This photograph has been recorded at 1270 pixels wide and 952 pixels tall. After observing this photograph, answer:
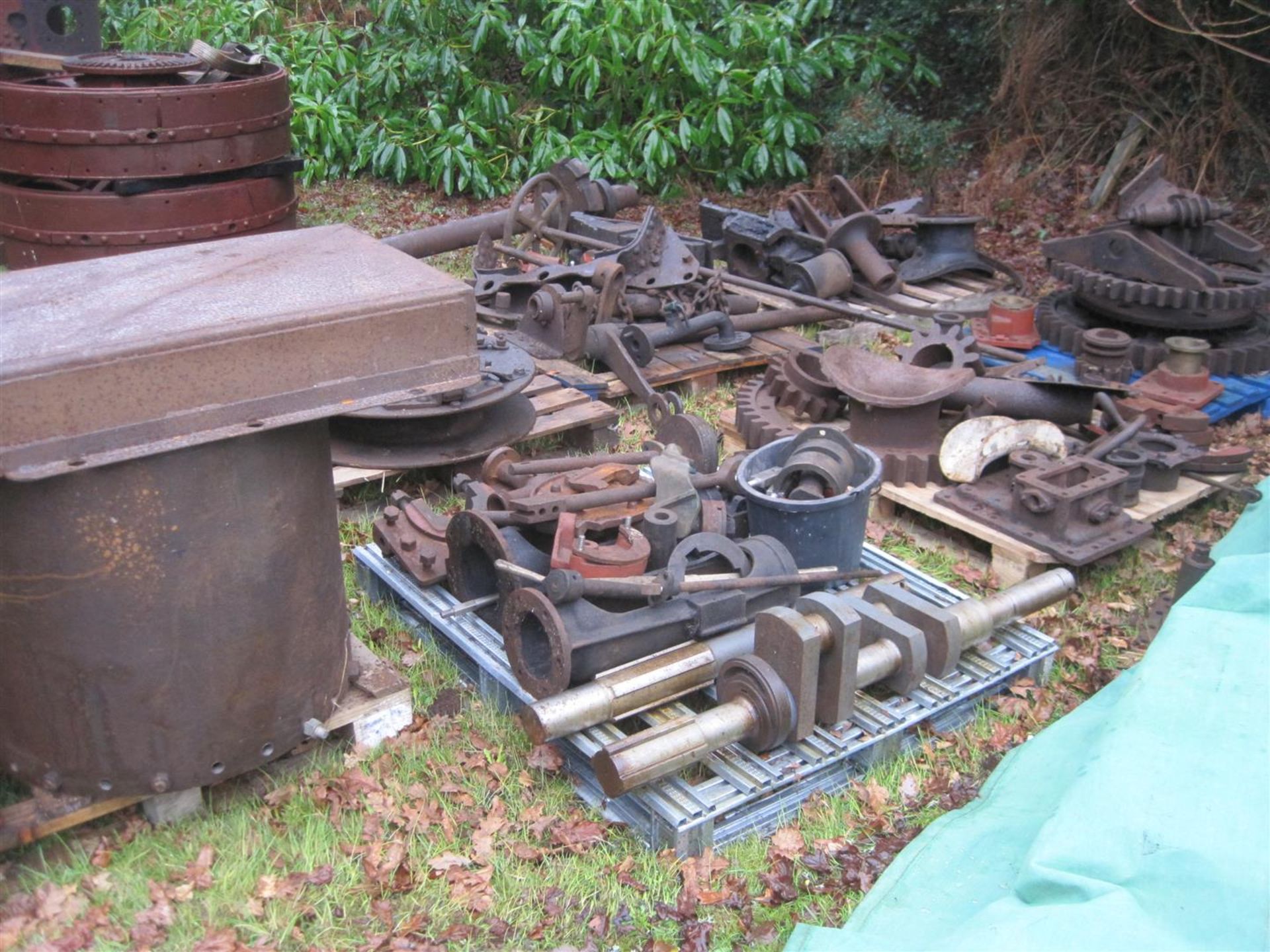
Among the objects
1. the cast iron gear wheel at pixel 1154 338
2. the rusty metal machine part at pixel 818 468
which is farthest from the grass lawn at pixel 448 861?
the cast iron gear wheel at pixel 1154 338

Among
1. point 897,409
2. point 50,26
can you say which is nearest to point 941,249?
point 897,409

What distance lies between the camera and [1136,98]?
764 centimetres

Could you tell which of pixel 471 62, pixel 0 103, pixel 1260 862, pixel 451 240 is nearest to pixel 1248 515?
pixel 1260 862

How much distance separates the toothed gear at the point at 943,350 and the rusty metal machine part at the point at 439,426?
138cm

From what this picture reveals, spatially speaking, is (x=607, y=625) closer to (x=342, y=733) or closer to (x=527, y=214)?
(x=342, y=733)

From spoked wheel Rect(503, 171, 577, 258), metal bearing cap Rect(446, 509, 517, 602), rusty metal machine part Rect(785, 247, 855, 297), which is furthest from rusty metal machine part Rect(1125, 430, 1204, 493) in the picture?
spoked wheel Rect(503, 171, 577, 258)

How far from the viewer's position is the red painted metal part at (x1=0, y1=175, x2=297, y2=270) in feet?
14.9

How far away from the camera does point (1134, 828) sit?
2.01m

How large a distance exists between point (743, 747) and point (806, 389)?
6.04 ft

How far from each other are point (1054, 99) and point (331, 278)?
6.79 m

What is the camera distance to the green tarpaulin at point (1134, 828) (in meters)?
1.85

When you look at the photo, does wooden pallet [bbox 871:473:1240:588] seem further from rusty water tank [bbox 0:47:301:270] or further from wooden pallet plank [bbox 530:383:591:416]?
rusty water tank [bbox 0:47:301:270]

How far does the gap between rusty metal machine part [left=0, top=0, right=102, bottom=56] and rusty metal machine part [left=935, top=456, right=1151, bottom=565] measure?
4.37 m

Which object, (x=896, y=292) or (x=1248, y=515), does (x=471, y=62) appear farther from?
(x=1248, y=515)
